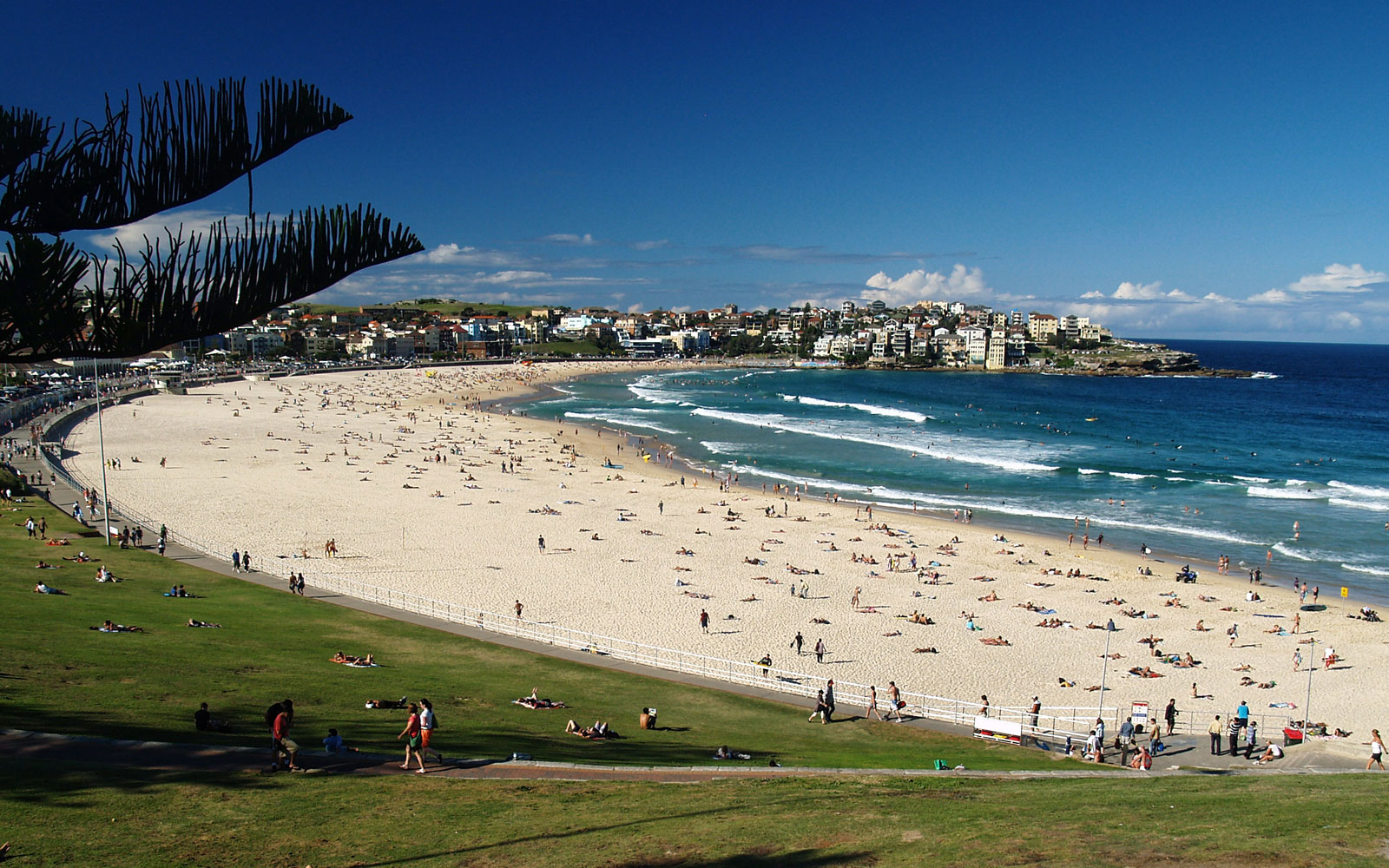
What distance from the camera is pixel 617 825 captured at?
7145 mm

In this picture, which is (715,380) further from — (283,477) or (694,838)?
(694,838)

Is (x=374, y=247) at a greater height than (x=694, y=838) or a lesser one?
greater

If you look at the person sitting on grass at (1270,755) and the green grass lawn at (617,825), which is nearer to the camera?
Answer: the green grass lawn at (617,825)

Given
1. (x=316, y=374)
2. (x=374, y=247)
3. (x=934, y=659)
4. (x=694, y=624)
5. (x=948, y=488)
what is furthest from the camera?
(x=316, y=374)

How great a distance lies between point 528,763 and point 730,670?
8.26 metres

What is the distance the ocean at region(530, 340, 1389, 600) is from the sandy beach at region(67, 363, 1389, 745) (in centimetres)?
398

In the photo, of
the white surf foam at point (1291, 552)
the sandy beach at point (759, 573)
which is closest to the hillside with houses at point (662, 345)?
the sandy beach at point (759, 573)

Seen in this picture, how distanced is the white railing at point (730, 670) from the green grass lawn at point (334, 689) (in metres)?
1.43

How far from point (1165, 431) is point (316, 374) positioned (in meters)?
94.9

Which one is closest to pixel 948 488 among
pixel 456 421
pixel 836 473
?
pixel 836 473

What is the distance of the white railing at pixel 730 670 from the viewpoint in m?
14.7

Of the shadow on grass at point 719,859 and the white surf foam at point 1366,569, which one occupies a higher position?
the shadow on grass at point 719,859

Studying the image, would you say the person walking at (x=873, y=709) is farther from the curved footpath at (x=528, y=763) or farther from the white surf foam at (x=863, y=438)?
the white surf foam at (x=863, y=438)

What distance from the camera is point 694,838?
683 cm
